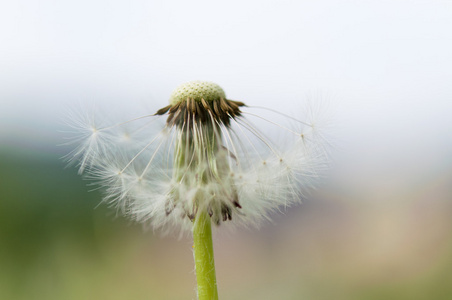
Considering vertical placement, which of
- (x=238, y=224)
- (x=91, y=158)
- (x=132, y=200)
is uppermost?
(x=91, y=158)

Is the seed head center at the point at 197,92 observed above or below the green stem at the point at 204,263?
above

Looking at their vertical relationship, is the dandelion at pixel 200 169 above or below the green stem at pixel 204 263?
above

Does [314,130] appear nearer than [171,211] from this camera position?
No

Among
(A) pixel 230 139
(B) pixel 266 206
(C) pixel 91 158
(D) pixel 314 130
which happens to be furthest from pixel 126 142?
(D) pixel 314 130

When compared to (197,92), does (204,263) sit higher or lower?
lower

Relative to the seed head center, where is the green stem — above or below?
below

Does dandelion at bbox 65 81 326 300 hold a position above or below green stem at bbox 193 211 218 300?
above

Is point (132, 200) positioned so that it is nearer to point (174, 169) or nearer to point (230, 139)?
point (174, 169)

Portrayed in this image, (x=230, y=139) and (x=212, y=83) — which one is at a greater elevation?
(x=212, y=83)
